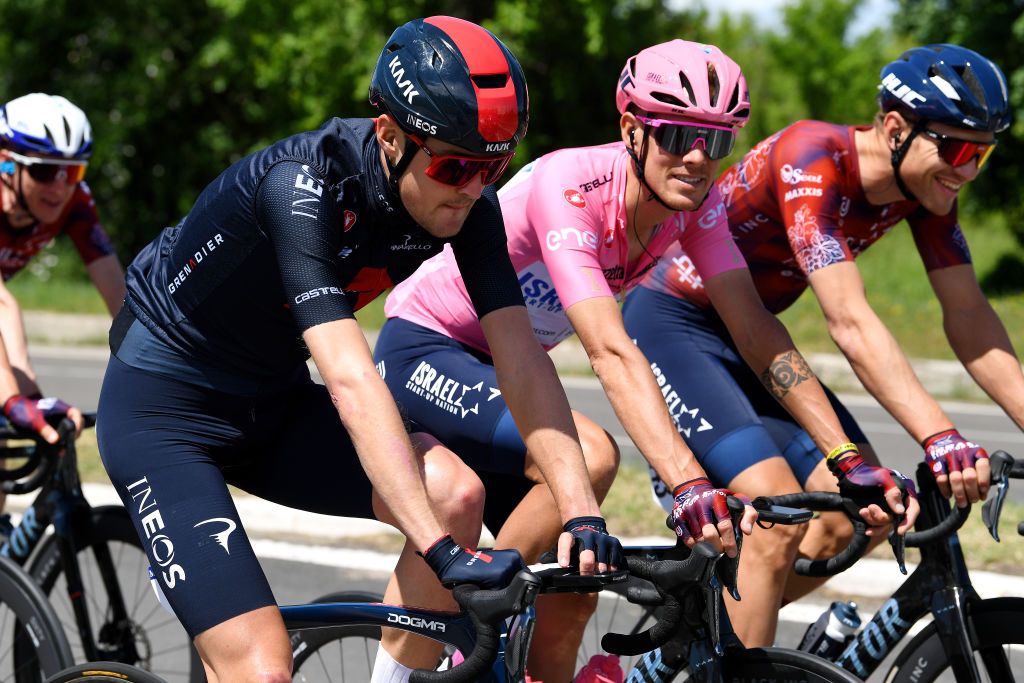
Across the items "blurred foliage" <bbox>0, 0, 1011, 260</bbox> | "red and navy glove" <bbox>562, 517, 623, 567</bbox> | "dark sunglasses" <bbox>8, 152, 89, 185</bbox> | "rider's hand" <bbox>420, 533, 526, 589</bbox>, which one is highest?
"rider's hand" <bbox>420, 533, 526, 589</bbox>

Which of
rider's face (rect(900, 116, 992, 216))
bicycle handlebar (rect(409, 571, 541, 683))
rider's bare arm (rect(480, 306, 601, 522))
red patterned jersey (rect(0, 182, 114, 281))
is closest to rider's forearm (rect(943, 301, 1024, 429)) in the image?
rider's face (rect(900, 116, 992, 216))

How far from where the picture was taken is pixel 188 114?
25.7m

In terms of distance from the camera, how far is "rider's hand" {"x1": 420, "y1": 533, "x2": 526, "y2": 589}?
8.25 feet

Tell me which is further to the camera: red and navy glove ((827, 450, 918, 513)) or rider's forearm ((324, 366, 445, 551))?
red and navy glove ((827, 450, 918, 513))

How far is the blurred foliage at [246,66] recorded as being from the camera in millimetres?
21891

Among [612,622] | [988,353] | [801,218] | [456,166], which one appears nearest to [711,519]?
[456,166]

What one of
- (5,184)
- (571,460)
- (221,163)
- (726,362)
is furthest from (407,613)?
(221,163)

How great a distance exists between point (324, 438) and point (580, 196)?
1.00 meters

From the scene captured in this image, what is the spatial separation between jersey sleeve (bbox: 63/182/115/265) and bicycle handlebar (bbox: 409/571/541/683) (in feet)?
9.80

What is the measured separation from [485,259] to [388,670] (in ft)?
3.38

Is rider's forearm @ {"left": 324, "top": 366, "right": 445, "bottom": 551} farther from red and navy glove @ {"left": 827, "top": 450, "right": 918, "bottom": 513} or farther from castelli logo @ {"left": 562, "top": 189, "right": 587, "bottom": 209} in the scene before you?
red and navy glove @ {"left": 827, "top": 450, "right": 918, "bottom": 513}

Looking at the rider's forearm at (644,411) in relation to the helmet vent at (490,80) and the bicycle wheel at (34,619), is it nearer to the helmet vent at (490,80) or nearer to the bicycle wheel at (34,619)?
the helmet vent at (490,80)

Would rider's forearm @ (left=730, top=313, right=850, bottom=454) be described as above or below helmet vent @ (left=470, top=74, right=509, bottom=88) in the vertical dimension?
below

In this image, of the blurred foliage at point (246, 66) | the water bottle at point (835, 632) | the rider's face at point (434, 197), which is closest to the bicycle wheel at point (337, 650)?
the rider's face at point (434, 197)
